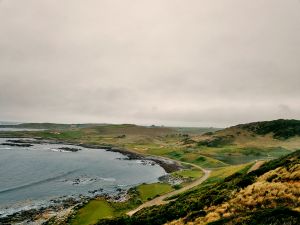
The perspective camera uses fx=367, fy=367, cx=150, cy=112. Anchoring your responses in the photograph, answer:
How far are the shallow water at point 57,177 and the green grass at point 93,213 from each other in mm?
13751

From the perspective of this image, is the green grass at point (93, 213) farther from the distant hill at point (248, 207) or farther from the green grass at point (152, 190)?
the green grass at point (152, 190)

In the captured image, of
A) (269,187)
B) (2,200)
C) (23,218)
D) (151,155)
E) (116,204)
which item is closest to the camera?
(269,187)

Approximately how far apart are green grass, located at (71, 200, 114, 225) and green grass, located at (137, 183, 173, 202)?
1173cm

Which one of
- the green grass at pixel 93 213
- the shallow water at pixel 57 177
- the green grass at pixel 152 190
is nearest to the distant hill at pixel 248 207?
the green grass at pixel 93 213

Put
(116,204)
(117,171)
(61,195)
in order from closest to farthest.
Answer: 1. (116,204)
2. (61,195)
3. (117,171)

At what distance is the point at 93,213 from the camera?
208ft

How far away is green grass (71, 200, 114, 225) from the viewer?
58844 mm

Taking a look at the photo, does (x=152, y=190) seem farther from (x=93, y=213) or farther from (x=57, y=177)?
(x=57, y=177)

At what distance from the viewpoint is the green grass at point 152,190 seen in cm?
8107

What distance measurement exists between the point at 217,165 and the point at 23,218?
87.8 m

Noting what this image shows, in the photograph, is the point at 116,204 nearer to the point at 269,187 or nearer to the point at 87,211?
the point at 87,211

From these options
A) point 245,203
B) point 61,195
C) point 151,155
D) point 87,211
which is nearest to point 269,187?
point 245,203

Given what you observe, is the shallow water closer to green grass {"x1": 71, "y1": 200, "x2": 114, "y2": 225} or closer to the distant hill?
green grass {"x1": 71, "y1": 200, "x2": 114, "y2": 225}

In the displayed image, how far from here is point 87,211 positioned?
210 feet
